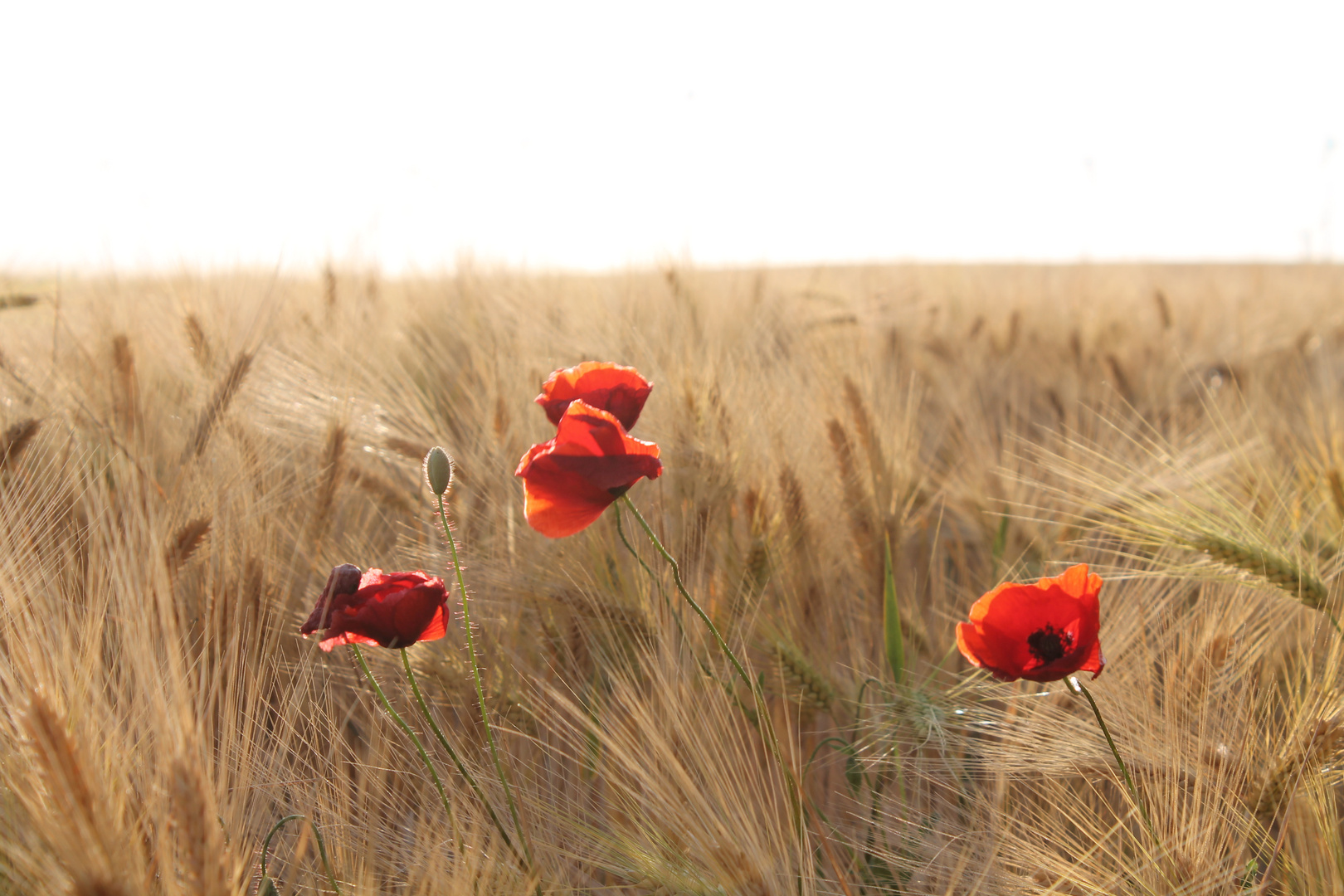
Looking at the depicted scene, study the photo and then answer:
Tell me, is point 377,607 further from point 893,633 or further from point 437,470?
point 893,633

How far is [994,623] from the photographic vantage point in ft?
2.27

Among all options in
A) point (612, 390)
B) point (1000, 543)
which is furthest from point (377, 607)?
point (1000, 543)

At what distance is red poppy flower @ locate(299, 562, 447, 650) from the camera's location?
64 cm

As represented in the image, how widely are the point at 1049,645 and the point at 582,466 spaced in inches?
15.6

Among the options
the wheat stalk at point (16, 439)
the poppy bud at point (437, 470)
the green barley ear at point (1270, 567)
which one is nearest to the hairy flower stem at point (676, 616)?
the poppy bud at point (437, 470)

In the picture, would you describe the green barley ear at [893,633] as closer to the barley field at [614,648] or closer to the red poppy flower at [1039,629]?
the barley field at [614,648]

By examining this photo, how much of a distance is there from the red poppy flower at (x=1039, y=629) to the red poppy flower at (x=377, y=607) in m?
0.44

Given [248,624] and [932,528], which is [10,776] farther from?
[932,528]

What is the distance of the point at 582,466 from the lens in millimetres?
646

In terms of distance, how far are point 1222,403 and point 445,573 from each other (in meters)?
2.12

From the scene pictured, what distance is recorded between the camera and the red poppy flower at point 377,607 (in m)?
0.64

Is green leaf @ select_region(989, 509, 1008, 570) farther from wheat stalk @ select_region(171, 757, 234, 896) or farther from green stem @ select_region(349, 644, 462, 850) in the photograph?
wheat stalk @ select_region(171, 757, 234, 896)

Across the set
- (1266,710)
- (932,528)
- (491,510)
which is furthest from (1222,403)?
(491,510)

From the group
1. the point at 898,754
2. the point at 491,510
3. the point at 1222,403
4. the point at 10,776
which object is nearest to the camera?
the point at 10,776
